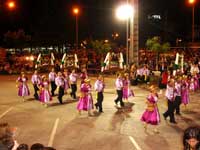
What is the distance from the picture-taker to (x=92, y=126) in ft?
46.4

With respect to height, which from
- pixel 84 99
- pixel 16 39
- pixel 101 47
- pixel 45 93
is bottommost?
pixel 84 99

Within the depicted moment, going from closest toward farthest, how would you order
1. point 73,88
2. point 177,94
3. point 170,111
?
point 170,111, point 177,94, point 73,88

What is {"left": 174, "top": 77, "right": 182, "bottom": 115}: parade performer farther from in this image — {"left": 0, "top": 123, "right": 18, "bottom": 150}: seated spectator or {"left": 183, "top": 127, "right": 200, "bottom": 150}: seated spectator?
{"left": 183, "top": 127, "right": 200, "bottom": 150}: seated spectator

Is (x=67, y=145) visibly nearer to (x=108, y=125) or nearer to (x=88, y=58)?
(x=108, y=125)

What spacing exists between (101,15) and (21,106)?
4303 centimetres

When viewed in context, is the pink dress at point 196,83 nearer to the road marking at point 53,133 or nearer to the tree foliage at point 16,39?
the road marking at point 53,133

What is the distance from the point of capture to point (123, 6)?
27.8 metres

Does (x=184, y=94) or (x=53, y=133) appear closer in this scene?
(x=53, y=133)

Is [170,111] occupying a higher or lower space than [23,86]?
lower

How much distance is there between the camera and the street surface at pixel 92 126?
11719 millimetres

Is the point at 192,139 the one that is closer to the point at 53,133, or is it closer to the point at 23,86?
the point at 53,133

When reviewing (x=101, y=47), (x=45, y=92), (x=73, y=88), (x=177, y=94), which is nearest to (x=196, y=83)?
(x=73, y=88)

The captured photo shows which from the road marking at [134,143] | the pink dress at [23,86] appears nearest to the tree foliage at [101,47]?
the pink dress at [23,86]

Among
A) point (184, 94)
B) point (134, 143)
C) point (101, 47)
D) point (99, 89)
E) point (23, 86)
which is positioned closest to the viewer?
point (134, 143)
